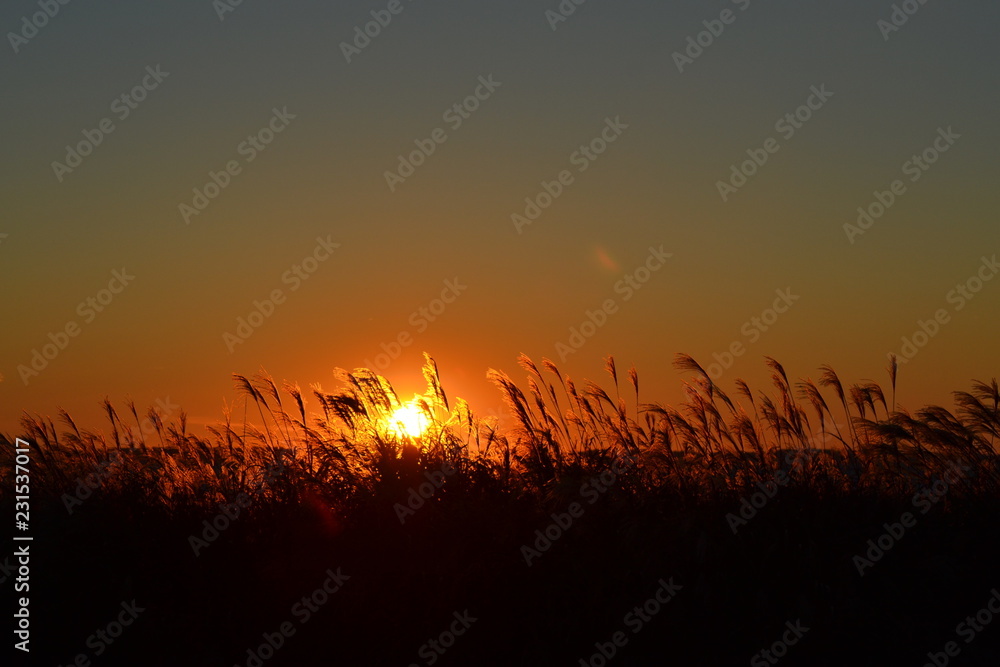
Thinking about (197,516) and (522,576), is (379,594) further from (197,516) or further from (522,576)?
(197,516)

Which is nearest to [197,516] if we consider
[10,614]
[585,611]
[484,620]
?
[10,614]

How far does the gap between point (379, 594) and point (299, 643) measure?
0.76m

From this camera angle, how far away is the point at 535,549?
25.5 feet

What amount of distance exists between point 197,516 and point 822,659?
18.9 feet

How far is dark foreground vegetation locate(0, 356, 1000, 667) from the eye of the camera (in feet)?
23.9

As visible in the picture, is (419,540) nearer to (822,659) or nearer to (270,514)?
(270,514)

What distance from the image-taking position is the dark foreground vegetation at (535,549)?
7.29 metres

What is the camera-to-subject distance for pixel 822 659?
23.3 ft

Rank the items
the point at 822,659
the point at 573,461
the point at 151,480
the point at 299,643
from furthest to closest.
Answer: the point at 151,480
the point at 573,461
the point at 299,643
the point at 822,659

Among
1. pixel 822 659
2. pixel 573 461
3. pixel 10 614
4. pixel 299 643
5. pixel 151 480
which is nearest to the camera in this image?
pixel 822 659

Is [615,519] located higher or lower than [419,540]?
lower

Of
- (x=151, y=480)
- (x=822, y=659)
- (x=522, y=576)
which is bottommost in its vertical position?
(x=822, y=659)

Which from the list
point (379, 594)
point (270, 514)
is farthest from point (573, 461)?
point (270, 514)

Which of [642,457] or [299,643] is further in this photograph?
[642,457]
